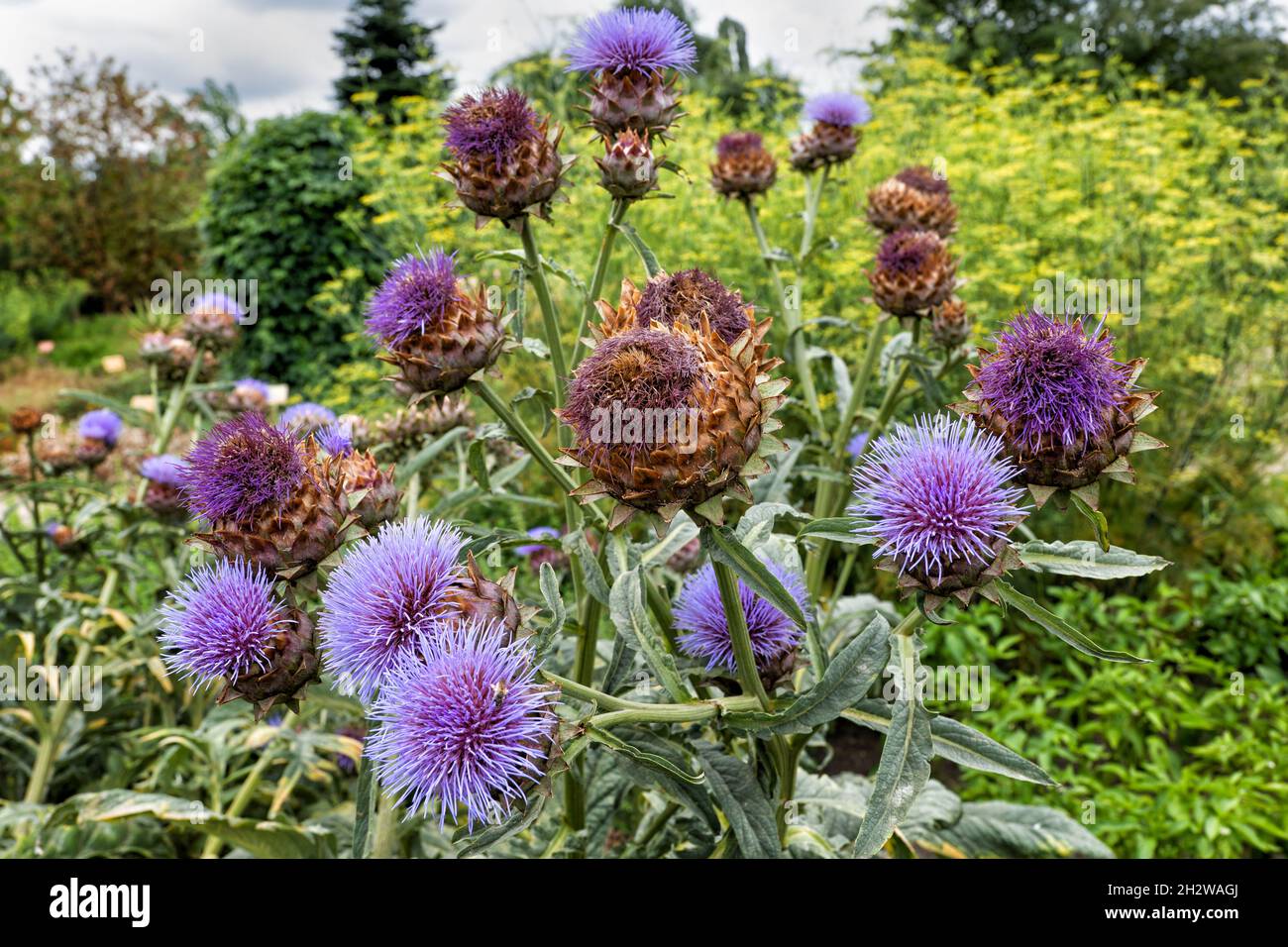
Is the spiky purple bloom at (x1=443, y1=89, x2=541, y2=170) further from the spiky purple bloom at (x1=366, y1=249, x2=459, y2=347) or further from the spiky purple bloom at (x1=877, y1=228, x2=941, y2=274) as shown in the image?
the spiky purple bloom at (x1=877, y1=228, x2=941, y2=274)

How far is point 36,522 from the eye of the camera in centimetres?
260

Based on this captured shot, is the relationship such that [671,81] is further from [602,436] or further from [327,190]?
[327,190]

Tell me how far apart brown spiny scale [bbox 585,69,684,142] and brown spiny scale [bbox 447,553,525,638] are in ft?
2.80

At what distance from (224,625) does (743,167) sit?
1710 millimetres

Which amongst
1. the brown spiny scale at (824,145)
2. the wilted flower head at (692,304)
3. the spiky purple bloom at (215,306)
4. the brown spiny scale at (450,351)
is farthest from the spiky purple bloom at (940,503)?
the spiky purple bloom at (215,306)

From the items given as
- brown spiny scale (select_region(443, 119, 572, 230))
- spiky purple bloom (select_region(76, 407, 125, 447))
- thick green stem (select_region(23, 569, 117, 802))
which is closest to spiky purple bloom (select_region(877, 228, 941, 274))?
brown spiny scale (select_region(443, 119, 572, 230))

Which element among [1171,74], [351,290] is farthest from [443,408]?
[1171,74]

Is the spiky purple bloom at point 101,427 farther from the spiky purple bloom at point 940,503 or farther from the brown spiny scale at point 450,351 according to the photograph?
the spiky purple bloom at point 940,503

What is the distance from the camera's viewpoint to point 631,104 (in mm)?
1578

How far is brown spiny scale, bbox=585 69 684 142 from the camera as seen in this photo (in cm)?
157

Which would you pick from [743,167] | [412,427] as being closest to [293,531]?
[412,427]

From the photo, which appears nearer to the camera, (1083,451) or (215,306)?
(1083,451)

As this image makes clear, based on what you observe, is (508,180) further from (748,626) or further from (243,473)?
(748,626)

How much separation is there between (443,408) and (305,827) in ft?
2.97
